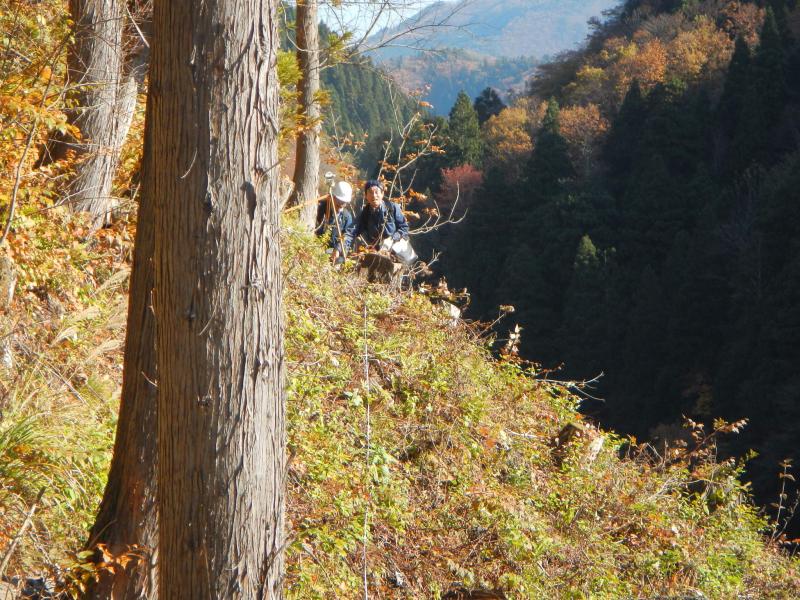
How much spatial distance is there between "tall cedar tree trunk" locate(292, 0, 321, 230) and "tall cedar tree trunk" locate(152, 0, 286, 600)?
620 cm

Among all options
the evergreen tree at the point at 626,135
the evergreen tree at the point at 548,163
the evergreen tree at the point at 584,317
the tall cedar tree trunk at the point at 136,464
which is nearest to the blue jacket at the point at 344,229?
the tall cedar tree trunk at the point at 136,464

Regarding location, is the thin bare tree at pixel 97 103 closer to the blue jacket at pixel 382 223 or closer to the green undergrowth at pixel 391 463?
the green undergrowth at pixel 391 463

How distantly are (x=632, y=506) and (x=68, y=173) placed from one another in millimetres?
5133

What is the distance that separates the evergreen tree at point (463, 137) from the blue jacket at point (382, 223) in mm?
31081

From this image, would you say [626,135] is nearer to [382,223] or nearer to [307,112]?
[307,112]

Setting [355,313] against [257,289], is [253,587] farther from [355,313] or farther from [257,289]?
[355,313]

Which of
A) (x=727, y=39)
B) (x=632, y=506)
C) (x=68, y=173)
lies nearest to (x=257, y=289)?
(x=68, y=173)

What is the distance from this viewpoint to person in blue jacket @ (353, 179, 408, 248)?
27.7 ft

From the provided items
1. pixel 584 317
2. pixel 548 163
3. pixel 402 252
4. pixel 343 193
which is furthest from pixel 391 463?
pixel 548 163

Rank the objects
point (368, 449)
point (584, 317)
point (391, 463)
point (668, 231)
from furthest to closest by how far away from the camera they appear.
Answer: point (668, 231) < point (584, 317) < point (391, 463) < point (368, 449)

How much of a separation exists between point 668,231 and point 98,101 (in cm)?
2605

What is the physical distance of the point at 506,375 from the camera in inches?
326

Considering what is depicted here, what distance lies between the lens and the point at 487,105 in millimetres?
48031

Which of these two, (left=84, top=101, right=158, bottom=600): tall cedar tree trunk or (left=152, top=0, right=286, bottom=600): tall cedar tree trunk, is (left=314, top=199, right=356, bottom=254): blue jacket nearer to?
(left=84, top=101, right=158, bottom=600): tall cedar tree trunk
